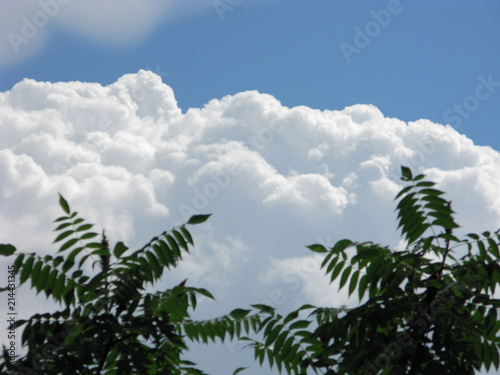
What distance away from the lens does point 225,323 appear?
15.9 feet

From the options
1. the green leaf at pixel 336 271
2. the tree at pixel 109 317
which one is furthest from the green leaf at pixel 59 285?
the green leaf at pixel 336 271

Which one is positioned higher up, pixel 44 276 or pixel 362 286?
pixel 44 276

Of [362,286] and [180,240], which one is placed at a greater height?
[180,240]

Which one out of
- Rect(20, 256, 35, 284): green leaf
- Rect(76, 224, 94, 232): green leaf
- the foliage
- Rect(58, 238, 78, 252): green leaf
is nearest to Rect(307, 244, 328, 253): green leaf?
the foliage

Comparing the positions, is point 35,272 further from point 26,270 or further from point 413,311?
point 413,311

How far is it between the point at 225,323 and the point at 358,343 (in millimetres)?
1264

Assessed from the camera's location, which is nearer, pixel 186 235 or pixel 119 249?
pixel 119 249

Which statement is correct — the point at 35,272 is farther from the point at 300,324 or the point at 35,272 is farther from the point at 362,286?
the point at 362,286

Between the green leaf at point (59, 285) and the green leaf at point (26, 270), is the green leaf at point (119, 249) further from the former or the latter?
the green leaf at point (26, 270)

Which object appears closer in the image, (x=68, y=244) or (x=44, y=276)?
(x=44, y=276)

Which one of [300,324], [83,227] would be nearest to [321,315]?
[300,324]

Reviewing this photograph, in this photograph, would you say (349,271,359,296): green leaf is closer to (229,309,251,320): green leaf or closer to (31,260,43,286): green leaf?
(229,309,251,320): green leaf

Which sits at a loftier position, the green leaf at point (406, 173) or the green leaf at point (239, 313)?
the green leaf at point (406, 173)

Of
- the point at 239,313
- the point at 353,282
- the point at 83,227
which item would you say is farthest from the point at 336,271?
the point at 83,227
